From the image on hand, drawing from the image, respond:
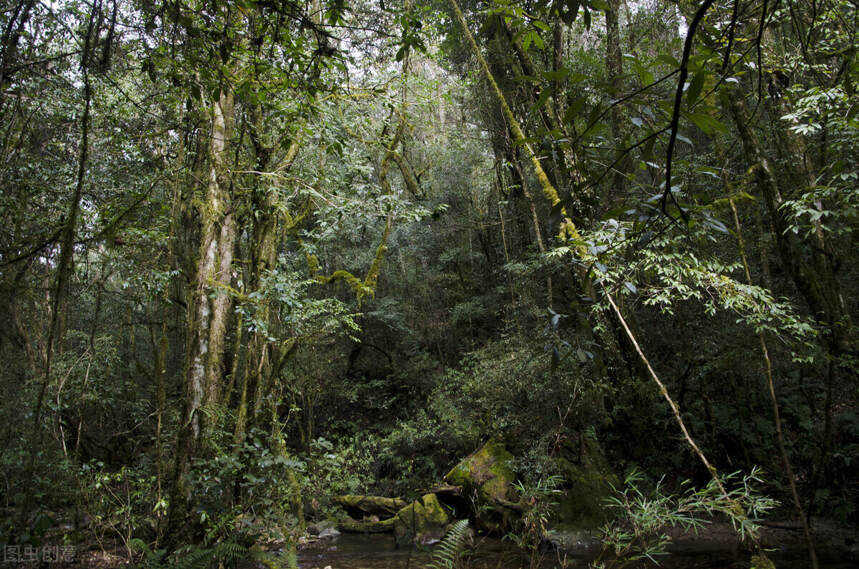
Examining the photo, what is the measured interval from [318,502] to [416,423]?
2548mm

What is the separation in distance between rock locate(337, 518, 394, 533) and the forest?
0.19 ft

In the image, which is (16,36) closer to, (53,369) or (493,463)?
(53,369)

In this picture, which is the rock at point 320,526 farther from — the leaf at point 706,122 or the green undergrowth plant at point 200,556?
the leaf at point 706,122

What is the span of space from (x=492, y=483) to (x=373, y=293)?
3339 mm

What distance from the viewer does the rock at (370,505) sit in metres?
7.84

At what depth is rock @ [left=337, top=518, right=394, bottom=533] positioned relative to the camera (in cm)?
744

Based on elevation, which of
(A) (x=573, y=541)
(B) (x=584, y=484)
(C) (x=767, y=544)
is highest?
(B) (x=584, y=484)

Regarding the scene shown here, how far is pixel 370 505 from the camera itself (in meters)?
7.99

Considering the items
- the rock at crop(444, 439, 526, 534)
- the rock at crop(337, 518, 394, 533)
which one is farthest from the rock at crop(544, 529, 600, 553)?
the rock at crop(337, 518, 394, 533)

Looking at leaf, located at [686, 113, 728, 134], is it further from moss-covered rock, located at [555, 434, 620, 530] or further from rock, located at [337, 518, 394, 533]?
rock, located at [337, 518, 394, 533]

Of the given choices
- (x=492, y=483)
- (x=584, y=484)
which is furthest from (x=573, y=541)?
(x=492, y=483)

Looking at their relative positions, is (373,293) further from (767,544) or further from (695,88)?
(695,88)

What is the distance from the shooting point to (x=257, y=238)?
5406mm

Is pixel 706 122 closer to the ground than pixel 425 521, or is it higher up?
higher up
